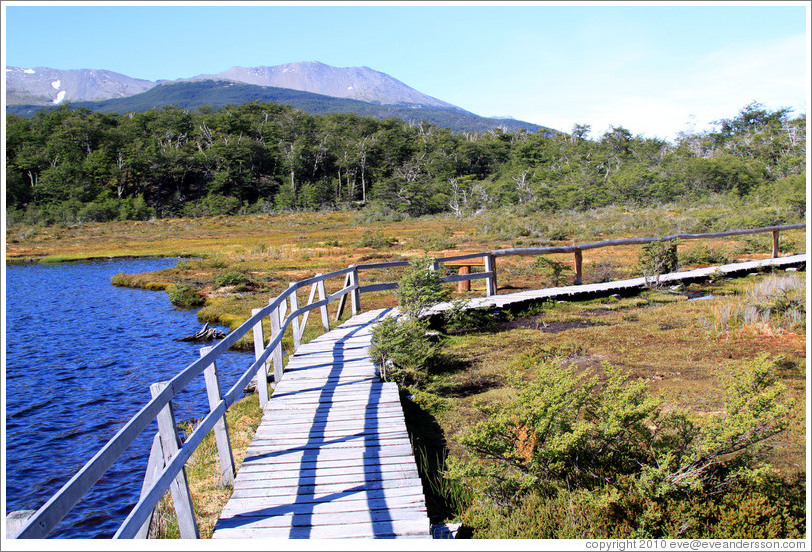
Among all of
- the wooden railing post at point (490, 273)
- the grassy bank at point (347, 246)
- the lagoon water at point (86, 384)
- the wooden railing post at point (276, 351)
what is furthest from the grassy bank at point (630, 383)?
the grassy bank at point (347, 246)

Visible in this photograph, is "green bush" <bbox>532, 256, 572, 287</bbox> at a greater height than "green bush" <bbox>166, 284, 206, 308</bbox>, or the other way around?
"green bush" <bbox>532, 256, 572, 287</bbox>

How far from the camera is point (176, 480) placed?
4.17 metres

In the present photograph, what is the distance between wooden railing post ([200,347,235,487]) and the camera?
5434 millimetres

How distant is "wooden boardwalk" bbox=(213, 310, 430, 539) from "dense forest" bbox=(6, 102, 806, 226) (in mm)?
54830

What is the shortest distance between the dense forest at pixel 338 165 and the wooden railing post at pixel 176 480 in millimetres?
58036

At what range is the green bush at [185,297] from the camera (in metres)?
23.3

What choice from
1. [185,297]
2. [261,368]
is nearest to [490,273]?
[261,368]

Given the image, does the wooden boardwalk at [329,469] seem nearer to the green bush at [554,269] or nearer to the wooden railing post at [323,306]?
the wooden railing post at [323,306]

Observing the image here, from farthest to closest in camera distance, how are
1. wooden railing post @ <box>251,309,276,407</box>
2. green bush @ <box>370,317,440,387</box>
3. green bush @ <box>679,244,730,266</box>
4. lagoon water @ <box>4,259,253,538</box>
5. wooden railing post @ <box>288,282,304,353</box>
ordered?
green bush @ <box>679,244,730,266</box>, wooden railing post @ <box>288,282,304,353</box>, green bush @ <box>370,317,440,387</box>, lagoon water @ <box>4,259,253,538</box>, wooden railing post @ <box>251,309,276,407</box>

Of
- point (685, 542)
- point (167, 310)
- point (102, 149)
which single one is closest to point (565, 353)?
point (685, 542)

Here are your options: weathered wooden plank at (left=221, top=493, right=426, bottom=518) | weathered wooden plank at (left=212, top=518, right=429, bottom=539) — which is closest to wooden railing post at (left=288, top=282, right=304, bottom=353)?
weathered wooden plank at (left=221, top=493, right=426, bottom=518)

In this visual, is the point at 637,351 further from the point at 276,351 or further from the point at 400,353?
the point at 276,351

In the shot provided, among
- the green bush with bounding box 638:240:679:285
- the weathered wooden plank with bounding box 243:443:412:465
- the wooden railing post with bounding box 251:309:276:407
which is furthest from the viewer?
the green bush with bounding box 638:240:679:285

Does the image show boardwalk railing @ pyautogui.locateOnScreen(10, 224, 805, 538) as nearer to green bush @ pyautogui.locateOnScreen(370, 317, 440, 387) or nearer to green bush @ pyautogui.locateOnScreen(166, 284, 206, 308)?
green bush @ pyautogui.locateOnScreen(370, 317, 440, 387)
